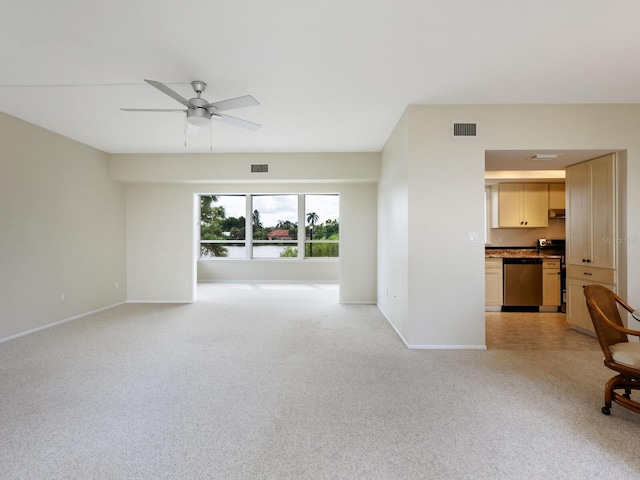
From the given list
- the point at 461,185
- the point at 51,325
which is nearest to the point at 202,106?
the point at 461,185

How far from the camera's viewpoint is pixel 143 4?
2.11m

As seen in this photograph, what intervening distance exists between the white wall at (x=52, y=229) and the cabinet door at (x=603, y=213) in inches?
284

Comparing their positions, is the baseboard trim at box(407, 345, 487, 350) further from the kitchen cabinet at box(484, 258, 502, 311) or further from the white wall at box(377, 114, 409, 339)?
the kitchen cabinet at box(484, 258, 502, 311)

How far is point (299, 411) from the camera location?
2350 millimetres

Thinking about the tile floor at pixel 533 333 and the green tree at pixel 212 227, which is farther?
the green tree at pixel 212 227

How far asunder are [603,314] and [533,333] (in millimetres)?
2382

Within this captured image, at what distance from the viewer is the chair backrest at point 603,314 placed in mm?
2291

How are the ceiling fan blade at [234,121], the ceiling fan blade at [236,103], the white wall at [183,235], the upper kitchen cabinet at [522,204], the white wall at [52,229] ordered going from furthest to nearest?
the white wall at [183,235] → the upper kitchen cabinet at [522,204] → the white wall at [52,229] → the ceiling fan blade at [234,121] → the ceiling fan blade at [236,103]

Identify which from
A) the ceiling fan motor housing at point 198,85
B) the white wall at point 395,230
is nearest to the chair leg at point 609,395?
the white wall at point 395,230

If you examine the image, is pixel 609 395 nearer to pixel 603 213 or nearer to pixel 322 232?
pixel 603 213

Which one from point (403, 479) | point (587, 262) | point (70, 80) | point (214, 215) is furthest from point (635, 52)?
point (214, 215)

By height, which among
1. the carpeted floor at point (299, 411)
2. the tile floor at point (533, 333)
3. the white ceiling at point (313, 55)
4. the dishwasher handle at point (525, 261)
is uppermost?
the white ceiling at point (313, 55)

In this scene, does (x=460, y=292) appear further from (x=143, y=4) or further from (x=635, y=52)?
(x=143, y=4)

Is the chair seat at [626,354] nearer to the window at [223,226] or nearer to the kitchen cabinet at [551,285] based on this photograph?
the kitchen cabinet at [551,285]
